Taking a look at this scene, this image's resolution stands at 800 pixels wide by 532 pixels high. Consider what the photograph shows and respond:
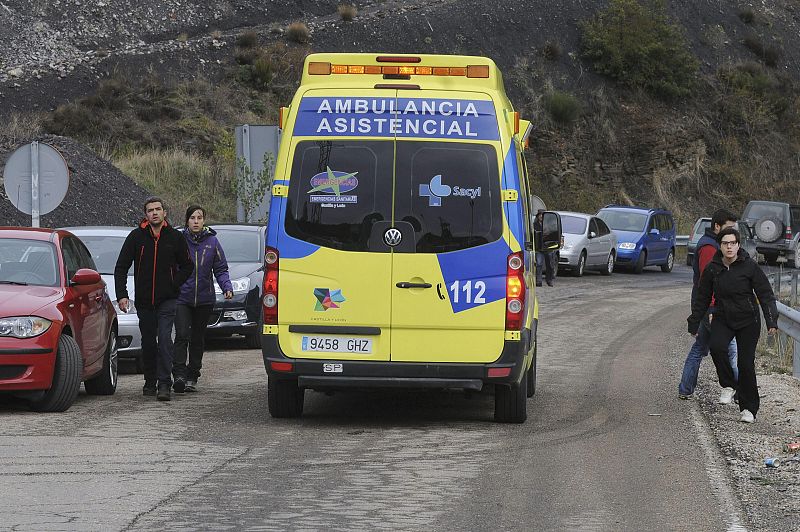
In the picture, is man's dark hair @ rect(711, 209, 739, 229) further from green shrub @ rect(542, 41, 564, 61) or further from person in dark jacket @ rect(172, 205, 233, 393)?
green shrub @ rect(542, 41, 564, 61)

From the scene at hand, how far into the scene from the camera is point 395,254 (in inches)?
414

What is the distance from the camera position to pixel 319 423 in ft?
36.8

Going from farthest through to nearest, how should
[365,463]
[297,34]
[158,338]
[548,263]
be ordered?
[297,34], [548,263], [158,338], [365,463]

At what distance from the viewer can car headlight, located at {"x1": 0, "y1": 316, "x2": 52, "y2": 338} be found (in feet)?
36.1

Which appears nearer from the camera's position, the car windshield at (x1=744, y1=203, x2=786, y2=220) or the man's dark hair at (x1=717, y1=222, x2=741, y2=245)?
the man's dark hair at (x1=717, y1=222, x2=741, y2=245)

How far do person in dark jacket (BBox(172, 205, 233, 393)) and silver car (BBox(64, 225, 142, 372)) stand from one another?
1687 millimetres

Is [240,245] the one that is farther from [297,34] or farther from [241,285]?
[297,34]

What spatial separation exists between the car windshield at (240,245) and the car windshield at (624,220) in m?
21.9

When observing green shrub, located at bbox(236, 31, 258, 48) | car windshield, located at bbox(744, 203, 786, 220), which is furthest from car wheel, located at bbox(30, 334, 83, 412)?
green shrub, located at bbox(236, 31, 258, 48)

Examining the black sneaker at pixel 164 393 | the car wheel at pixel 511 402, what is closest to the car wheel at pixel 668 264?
the black sneaker at pixel 164 393

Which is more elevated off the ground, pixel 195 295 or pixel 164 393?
pixel 195 295

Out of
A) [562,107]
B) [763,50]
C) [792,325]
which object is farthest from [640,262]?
[763,50]

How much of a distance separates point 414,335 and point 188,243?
3.55 m

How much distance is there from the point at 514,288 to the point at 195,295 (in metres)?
3.86
